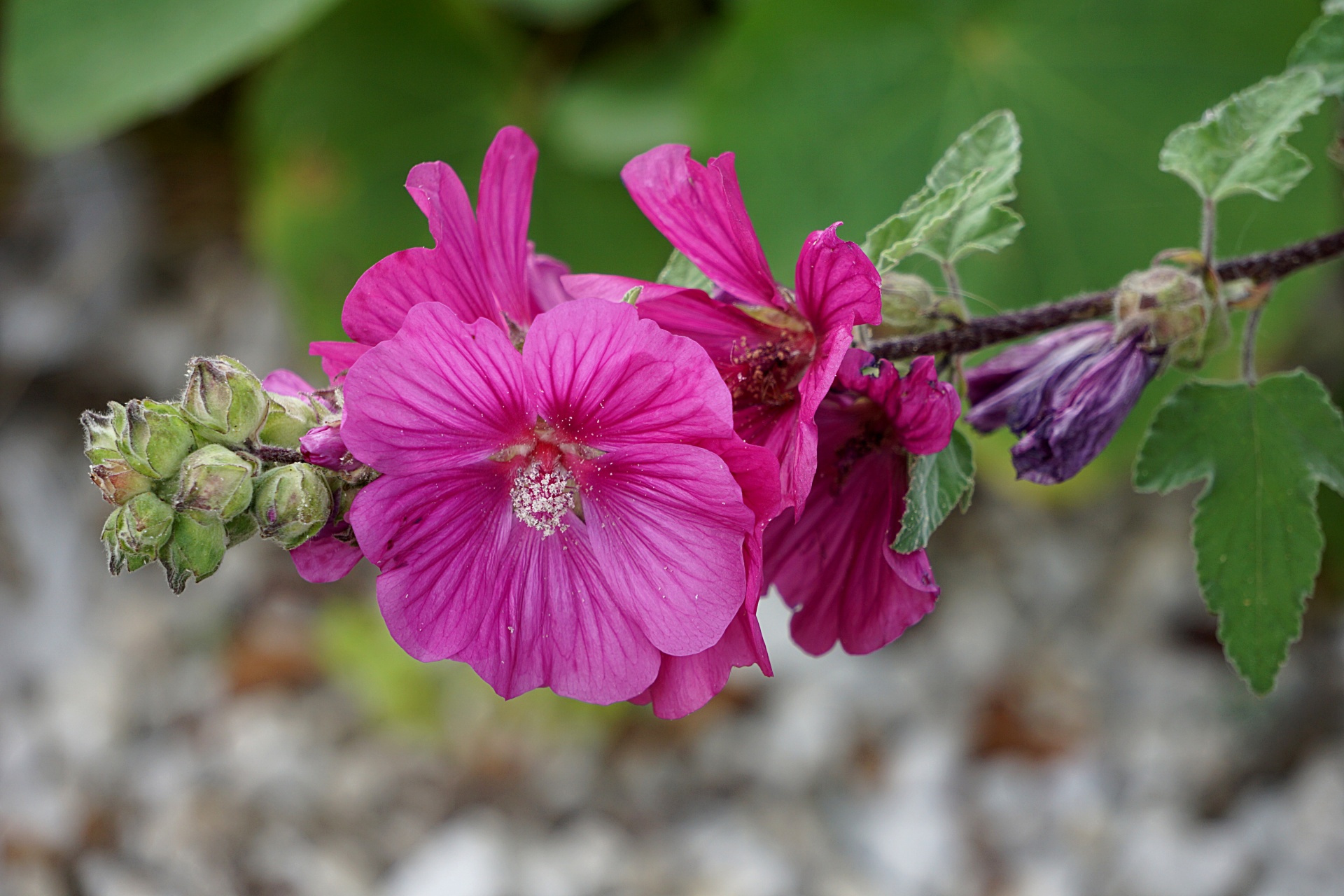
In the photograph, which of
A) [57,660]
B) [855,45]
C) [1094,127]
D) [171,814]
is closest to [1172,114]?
[1094,127]

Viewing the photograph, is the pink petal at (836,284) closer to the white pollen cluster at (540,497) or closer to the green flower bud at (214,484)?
the white pollen cluster at (540,497)

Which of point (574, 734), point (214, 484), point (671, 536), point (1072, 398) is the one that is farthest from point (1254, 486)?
point (574, 734)

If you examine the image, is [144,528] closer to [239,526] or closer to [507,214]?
[239,526]

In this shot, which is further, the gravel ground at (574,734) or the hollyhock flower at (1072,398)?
the gravel ground at (574,734)

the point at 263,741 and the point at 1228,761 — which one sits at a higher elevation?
the point at 263,741

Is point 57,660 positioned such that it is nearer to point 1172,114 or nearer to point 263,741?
point 263,741

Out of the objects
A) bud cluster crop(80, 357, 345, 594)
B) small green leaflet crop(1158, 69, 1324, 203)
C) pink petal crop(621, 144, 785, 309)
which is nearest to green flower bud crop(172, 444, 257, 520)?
bud cluster crop(80, 357, 345, 594)

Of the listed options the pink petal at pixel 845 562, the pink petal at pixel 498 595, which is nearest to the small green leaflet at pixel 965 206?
the pink petal at pixel 845 562
